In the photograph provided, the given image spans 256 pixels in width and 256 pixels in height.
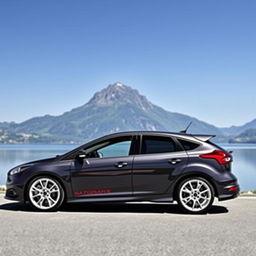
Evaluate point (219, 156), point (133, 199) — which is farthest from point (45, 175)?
point (219, 156)

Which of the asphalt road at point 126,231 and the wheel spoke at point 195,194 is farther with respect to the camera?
the wheel spoke at point 195,194

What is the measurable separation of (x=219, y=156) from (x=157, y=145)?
1106mm

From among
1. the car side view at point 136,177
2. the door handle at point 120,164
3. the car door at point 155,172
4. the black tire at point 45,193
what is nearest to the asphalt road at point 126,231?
the black tire at point 45,193

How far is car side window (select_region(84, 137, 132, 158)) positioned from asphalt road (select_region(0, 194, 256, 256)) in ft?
3.35

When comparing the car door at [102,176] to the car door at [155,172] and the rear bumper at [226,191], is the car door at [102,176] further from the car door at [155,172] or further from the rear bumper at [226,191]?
the rear bumper at [226,191]

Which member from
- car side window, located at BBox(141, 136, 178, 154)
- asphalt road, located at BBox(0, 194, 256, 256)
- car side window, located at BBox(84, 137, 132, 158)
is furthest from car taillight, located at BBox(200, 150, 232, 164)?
car side window, located at BBox(84, 137, 132, 158)

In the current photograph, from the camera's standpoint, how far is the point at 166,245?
551cm

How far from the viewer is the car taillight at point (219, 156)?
8117mm

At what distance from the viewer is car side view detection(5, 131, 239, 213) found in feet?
26.2

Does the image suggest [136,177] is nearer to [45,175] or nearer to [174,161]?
[174,161]

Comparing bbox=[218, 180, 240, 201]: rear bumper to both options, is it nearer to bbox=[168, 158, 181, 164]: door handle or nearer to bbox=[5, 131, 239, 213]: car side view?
bbox=[5, 131, 239, 213]: car side view

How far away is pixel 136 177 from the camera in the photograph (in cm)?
804

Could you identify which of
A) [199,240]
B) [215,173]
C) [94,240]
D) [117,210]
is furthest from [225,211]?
[94,240]

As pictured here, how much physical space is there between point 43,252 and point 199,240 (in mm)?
1953
